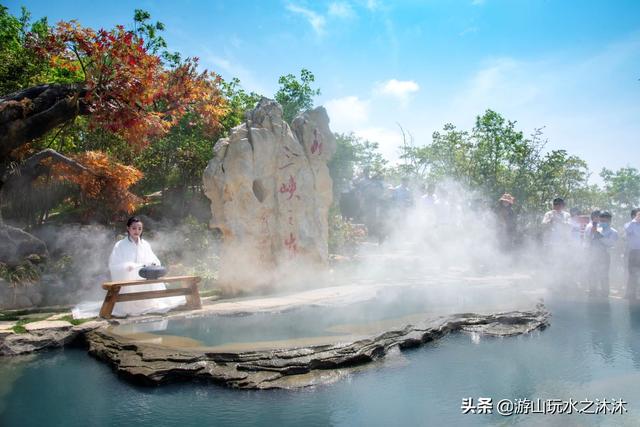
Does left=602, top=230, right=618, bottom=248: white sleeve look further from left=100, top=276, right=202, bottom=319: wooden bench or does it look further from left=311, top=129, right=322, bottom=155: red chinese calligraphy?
left=100, top=276, right=202, bottom=319: wooden bench

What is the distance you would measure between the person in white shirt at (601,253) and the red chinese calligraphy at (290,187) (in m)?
6.35

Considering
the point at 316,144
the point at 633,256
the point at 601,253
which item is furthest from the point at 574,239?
the point at 316,144

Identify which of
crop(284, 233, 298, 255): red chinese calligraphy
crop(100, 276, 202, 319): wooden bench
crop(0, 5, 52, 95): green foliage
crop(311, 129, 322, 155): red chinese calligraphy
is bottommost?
crop(100, 276, 202, 319): wooden bench

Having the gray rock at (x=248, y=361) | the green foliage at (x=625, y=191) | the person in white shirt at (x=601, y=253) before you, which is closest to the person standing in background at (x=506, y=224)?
the person in white shirt at (x=601, y=253)

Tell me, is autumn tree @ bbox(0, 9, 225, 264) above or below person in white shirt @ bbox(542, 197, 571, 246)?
above

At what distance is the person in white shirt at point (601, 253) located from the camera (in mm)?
8586

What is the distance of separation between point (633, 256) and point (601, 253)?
1.85ft

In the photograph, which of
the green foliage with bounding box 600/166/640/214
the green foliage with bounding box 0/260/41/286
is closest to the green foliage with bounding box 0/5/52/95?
the green foliage with bounding box 0/260/41/286

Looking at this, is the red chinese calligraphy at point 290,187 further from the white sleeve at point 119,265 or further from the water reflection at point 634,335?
the water reflection at point 634,335

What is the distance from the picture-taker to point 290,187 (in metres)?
9.68

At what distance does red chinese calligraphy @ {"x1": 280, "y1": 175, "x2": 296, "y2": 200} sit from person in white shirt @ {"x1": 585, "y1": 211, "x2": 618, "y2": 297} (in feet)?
20.8

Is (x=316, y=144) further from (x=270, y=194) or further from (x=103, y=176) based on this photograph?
(x=103, y=176)

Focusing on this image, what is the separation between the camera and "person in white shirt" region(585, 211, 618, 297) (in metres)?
8.59

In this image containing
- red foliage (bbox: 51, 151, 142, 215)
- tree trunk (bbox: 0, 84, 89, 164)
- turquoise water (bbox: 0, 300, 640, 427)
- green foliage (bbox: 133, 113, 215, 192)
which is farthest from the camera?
green foliage (bbox: 133, 113, 215, 192)
